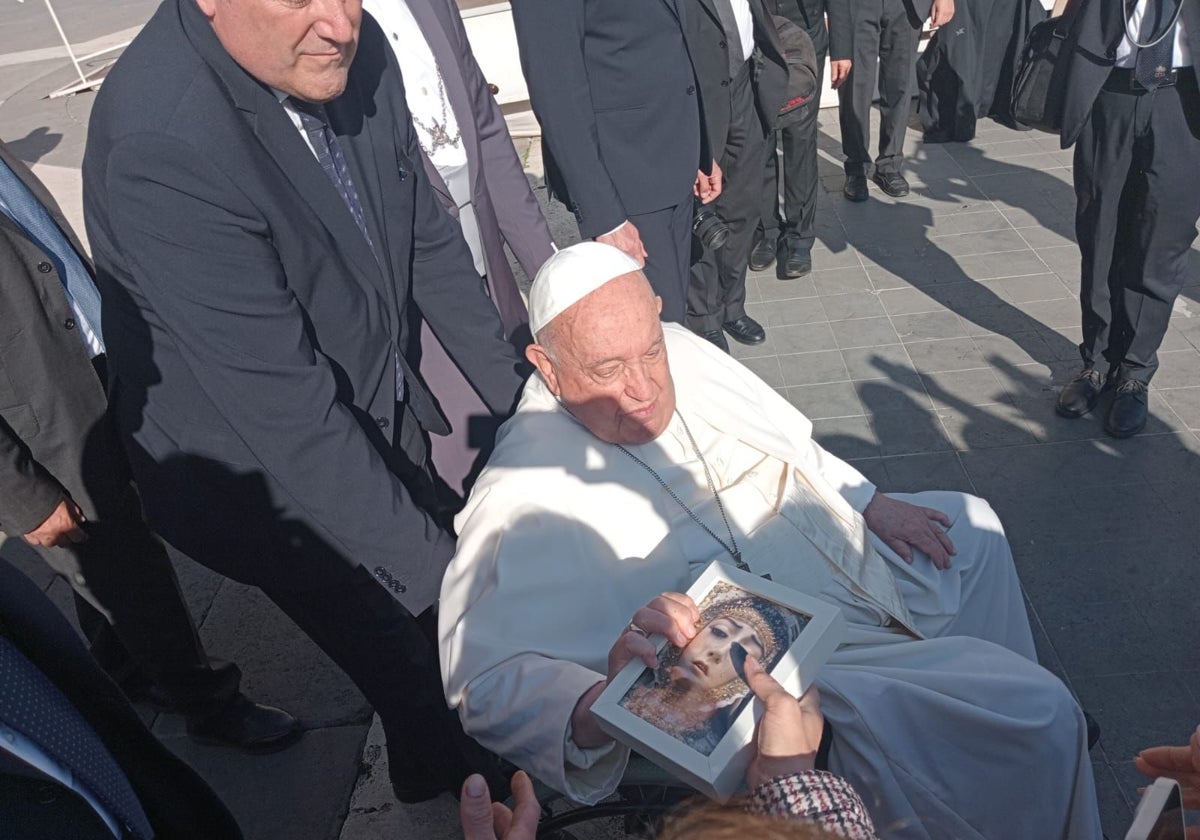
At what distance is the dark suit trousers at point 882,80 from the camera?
5859 millimetres

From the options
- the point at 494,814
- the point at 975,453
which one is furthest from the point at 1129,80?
the point at 494,814

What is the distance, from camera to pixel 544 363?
228cm

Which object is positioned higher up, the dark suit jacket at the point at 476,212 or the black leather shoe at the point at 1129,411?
the dark suit jacket at the point at 476,212

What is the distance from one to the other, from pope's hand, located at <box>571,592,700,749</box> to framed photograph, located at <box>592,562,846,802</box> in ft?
0.06

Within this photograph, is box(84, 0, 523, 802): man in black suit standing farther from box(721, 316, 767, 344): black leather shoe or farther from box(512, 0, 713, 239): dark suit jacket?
box(721, 316, 767, 344): black leather shoe

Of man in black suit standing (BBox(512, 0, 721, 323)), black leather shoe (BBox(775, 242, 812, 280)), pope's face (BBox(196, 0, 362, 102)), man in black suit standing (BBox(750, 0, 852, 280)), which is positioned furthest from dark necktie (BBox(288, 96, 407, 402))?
black leather shoe (BBox(775, 242, 812, 280))

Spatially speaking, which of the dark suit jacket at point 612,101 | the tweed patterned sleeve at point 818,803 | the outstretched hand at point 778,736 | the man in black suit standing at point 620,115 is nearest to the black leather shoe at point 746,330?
the man in black suit standing at point 620,115

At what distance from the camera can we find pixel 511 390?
2.68 metres

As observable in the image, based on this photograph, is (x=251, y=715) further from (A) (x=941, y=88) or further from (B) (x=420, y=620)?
(A) (x=941, y=88)

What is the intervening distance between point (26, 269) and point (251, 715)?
1.50 metres

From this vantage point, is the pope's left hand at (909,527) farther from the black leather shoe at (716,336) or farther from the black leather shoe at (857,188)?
the black leather shoe at (857,188)

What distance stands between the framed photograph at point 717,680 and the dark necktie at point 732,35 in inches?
123

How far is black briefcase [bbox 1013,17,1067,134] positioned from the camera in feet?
11.9

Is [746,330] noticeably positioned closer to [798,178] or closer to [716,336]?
[716,336]
